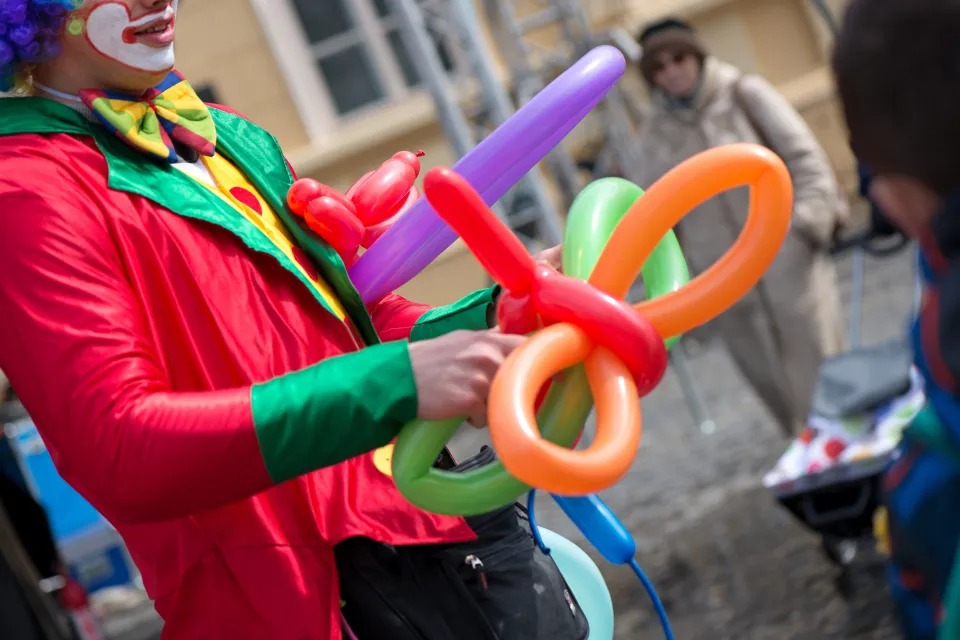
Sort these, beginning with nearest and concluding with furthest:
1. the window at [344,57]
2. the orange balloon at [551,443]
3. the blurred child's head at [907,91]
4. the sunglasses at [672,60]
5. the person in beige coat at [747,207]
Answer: the blurred child's head at [907,91] → the orange balloon at [551,443] → the person in beige coat at [747,207] → the sunglasses at [672,60] → the window at [344,57]

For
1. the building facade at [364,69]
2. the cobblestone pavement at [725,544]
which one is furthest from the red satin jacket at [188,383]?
the building facade at [364,69]

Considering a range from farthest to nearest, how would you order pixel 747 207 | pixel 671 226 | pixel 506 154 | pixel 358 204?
pixel 747 207 < pixel 358 204 < pixel 506 154 < pixel 671 226

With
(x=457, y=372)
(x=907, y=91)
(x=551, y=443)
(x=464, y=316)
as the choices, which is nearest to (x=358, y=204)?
(x=464, y=316)

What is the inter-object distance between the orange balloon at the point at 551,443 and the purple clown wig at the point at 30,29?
74 centimetres

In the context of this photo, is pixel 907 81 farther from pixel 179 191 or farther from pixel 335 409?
pixel 179 191

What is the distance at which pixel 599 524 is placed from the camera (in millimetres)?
1499

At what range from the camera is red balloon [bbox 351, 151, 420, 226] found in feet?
6.20

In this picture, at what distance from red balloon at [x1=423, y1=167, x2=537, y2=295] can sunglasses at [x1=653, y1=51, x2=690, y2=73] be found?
346 centimetres

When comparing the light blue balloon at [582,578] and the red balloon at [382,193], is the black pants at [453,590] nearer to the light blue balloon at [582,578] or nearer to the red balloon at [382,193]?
the light blue balloon at [582,578]

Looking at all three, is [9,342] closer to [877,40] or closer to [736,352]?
[877,40]

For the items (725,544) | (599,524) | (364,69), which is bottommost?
(725,544)

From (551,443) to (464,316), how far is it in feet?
1.48

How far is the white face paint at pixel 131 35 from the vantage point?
5.27 feet

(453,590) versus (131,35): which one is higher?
(131,35)
